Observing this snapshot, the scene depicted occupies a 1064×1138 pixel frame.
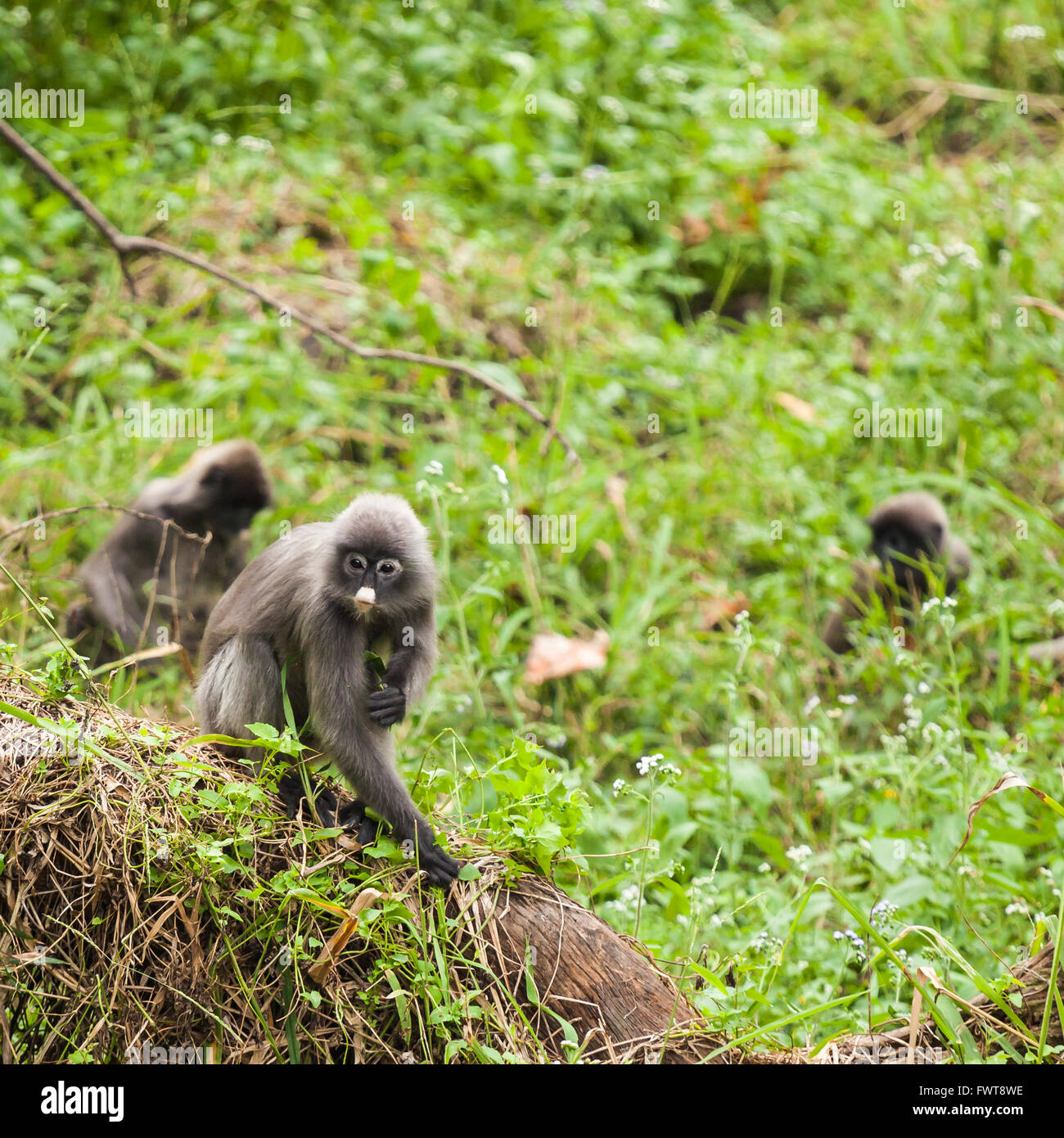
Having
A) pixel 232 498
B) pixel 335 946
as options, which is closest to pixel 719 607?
pixel 232 498

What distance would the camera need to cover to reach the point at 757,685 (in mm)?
5883

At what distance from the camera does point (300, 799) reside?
3.45 meters

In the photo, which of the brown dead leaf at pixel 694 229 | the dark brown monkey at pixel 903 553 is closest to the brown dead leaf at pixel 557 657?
the dark brown monkey at pixel 903 553

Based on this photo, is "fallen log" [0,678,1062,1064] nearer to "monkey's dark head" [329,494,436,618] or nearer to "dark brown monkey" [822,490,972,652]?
"monkey's dark head" [329,494,436,618]

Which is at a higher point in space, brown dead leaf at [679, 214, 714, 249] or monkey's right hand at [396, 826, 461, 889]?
brown dead leaf at [679, 214, 714, 249]

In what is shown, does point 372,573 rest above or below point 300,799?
above

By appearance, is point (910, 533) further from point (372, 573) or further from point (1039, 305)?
point (372, 573)

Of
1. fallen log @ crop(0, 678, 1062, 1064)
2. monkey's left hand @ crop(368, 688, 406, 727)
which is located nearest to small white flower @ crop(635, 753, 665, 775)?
fallen log @ crop(0, 678, 1062, 1064)

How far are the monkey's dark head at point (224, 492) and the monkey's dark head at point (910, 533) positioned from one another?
3.50m

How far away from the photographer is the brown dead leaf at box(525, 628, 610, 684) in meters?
5.59

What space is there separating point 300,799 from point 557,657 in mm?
2381

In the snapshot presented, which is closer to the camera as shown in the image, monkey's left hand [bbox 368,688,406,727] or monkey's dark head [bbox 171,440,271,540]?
monkey's left hand [bbox 368,688,406,727]

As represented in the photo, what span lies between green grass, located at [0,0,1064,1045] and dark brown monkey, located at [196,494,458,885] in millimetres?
619

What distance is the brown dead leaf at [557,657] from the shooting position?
5.59 m
